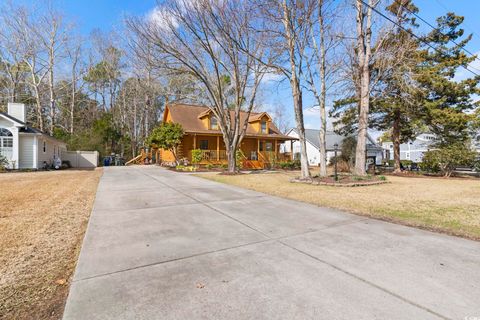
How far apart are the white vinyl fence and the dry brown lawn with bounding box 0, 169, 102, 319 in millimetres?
20105

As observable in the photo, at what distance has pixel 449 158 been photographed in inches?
569

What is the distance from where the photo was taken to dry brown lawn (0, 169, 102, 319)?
7.04ft

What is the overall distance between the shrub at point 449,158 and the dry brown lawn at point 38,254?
Answer: 1811cm

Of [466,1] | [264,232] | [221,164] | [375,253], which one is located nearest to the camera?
[375,253]

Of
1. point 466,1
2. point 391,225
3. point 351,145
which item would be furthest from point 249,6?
point 351,145

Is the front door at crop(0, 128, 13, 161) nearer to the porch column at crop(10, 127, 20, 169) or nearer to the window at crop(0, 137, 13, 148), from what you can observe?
the window at crop(0, 137, 13, 148)

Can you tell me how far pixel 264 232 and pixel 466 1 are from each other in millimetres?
13037

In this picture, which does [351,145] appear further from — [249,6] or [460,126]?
[249,6]

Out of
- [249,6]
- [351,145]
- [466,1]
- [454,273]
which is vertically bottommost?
[454,273]

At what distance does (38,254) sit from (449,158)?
18.8 m

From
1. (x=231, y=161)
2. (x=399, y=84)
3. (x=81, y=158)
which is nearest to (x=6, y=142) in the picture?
(x=81, y=158)

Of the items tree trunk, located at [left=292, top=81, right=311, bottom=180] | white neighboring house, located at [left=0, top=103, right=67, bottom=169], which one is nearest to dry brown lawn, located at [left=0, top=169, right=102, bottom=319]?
tree trunk, located at [left=292, top=81, right=311, bottom=180]

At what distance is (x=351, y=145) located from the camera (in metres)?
23.4

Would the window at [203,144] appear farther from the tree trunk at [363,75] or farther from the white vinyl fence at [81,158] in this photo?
the tree trunk at [363,75]
